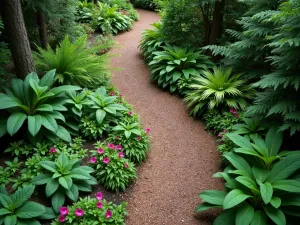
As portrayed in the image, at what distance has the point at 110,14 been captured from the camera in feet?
37.7

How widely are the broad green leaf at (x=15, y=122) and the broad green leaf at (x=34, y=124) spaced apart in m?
0.11

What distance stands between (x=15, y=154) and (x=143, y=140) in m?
2.13

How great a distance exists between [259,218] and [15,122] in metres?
3.71

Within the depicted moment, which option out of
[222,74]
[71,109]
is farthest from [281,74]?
[71,109]

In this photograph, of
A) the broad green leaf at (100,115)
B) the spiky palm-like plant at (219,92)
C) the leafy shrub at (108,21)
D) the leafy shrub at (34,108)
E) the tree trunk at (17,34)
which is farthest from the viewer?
the leafy shrub at (108,21)

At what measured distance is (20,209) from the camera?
136 inches

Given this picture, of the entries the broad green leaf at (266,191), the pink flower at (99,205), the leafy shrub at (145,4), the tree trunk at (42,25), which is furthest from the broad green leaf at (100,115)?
the leafy shrub at (145,4)

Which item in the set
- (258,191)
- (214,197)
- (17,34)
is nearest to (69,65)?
(17,34)

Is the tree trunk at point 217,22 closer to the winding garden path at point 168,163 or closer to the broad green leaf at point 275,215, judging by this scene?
the winding garden path at point 168,163

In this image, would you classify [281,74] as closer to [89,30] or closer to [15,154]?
[15,154]

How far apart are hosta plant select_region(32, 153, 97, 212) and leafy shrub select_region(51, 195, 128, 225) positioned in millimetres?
167

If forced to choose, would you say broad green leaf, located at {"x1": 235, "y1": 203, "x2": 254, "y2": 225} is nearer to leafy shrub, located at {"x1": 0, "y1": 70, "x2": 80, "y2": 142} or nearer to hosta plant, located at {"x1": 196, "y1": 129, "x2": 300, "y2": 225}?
hosta plant, located at {"x1": 196, "y1": 129, "x2": 300, "y2": 225}

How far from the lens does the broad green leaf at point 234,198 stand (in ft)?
11.0

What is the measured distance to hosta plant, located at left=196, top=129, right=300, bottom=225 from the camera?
339cm
